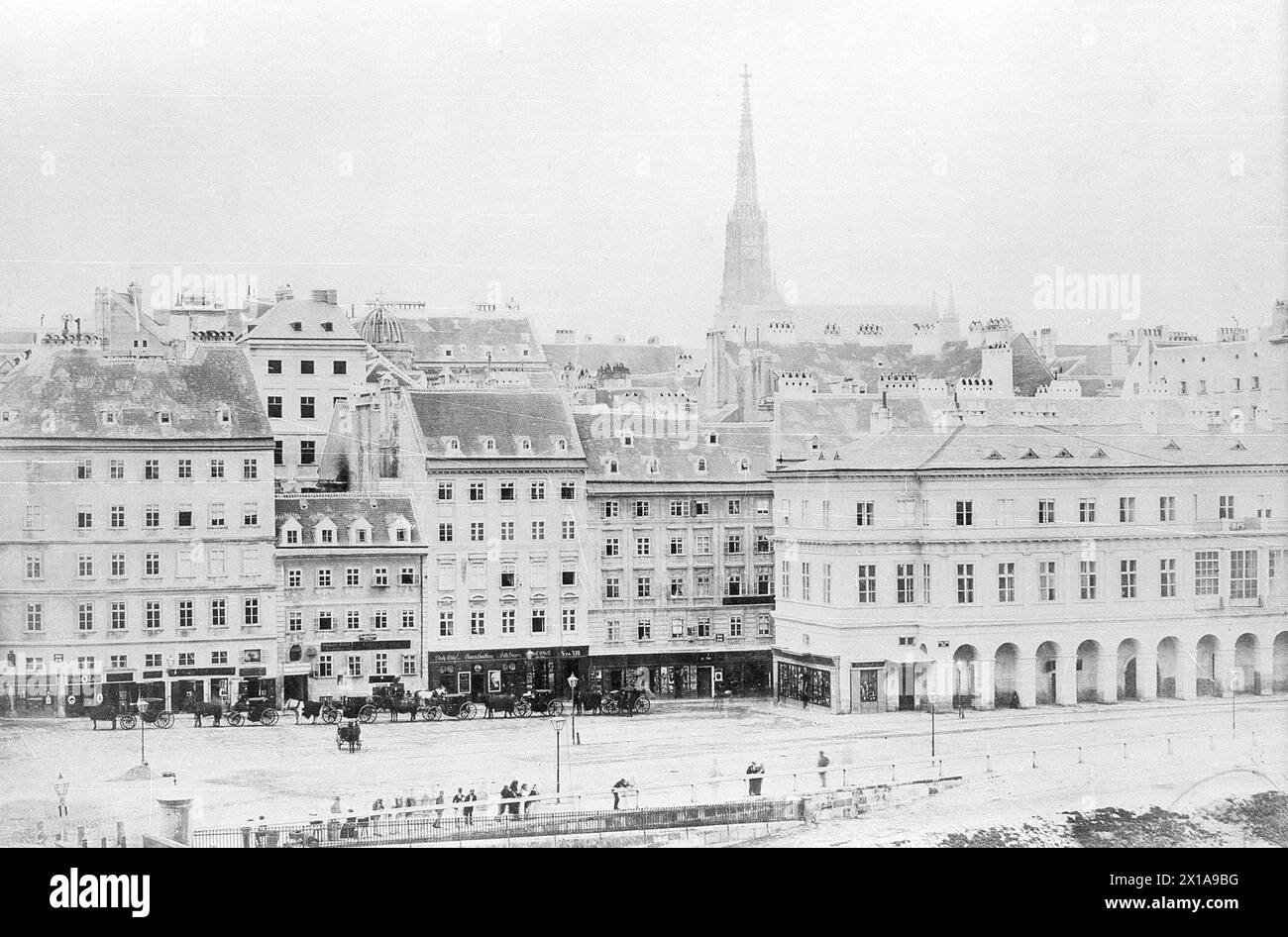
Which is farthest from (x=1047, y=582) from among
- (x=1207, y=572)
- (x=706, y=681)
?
(x=706, y=681)

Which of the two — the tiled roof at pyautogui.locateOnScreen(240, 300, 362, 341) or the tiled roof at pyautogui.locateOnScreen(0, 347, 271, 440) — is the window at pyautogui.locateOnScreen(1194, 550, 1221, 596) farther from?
the tiled roof at pyautogui.locateOnScreen(0, 347, 271, 440)

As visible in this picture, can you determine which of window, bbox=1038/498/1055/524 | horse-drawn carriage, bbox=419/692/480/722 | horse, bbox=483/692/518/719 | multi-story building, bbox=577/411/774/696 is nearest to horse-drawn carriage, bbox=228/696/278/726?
horse-drawn carriage, bbox=419/692/480/722

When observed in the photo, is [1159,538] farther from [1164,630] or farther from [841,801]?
[841,801]

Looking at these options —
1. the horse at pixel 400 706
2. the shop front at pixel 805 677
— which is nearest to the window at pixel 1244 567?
the shop front at pixel 805 677

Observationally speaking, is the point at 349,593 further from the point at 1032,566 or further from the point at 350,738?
the point at 1032,566

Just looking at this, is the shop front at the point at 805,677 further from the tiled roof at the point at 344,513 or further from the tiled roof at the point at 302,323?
the tiled roof at the point at 302,323
